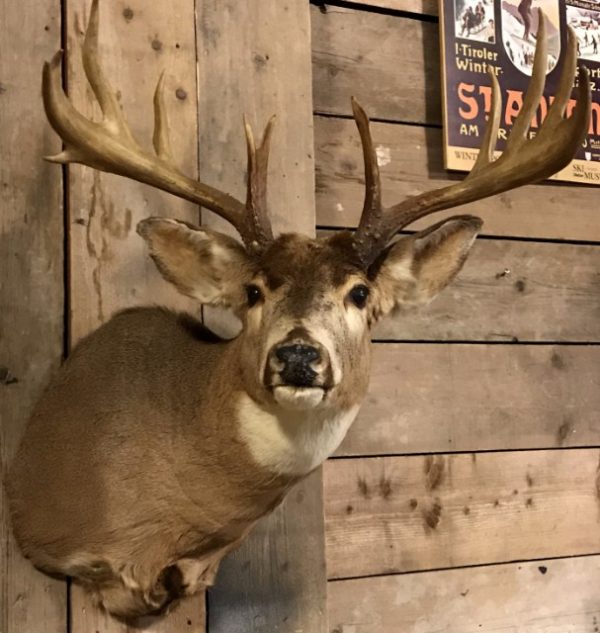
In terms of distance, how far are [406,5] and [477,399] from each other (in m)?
1.00

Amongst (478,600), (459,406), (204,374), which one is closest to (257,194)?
(204,374)

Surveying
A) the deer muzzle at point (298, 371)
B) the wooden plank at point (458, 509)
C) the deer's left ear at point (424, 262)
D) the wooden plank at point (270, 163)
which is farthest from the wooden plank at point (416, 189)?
the deer muzzle at point (298, 371)

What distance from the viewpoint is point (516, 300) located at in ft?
6.52

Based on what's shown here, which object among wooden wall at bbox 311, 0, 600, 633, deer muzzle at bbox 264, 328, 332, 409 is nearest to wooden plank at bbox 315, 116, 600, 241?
wooden wall at bbox 311, 0, 600, 633

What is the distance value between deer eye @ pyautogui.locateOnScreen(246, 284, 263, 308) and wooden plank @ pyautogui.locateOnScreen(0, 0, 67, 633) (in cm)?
41

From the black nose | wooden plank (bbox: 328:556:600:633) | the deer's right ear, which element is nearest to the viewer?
the black nose

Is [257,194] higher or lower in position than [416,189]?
lower

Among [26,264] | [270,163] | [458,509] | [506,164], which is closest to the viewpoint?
[506,164]

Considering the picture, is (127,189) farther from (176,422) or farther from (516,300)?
(516,300)

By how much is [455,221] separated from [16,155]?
0.84 m

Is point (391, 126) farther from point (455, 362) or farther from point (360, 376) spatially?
point (360, 376)

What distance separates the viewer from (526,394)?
1.97 meters

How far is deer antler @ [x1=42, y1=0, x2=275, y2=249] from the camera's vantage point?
50.3 inches

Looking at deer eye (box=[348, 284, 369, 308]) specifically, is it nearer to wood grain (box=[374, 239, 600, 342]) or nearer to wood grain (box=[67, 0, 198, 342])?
wood grain (box=[67, 0, 198, 342])
